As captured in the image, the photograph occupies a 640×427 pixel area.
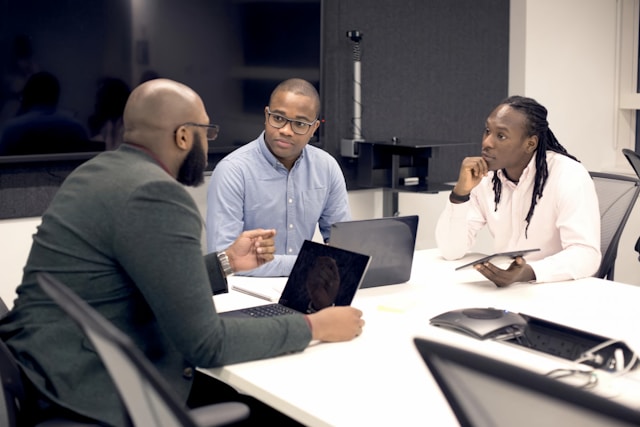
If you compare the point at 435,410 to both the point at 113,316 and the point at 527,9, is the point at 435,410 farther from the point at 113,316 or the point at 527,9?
the point at 527,9

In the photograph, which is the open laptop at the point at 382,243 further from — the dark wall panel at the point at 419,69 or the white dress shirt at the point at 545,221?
the dark wall panel at the point at 419,69

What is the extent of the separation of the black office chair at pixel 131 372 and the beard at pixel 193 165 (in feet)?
1.86

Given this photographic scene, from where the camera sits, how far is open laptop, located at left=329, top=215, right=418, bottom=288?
2178 millimetres

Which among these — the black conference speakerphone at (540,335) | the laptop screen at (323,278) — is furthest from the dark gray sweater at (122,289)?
the black conference speakerphone at (540,335)

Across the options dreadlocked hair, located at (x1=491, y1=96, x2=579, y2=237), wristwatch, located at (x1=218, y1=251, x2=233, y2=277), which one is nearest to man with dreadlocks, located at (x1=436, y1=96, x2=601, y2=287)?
dreadlocked hair, located at (x1=491, y1=96, x2=579, y2=237)

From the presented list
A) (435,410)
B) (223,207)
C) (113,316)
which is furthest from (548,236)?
(113,316)

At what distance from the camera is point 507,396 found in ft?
2.77

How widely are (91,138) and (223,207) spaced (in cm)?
96

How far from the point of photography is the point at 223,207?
2725 mm

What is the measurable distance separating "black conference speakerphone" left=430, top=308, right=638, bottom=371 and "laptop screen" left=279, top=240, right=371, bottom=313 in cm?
24

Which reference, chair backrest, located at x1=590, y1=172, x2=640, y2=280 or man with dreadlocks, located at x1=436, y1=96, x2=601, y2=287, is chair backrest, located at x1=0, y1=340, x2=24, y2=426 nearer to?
man with dreadlocks, located at x1=436, y1=96, x2=601, y2=287

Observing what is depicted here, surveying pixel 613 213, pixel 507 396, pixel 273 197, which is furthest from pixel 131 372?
pixel 613 213

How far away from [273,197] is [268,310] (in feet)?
2.98

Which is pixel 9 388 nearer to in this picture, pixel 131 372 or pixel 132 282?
pixel 132 282
